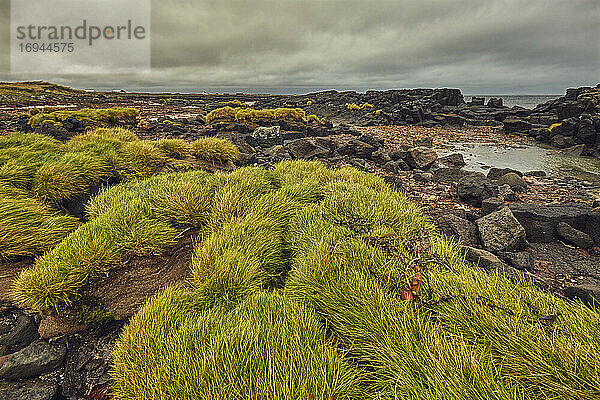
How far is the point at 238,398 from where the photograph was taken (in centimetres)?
184

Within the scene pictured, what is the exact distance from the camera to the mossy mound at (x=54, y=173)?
164 inches

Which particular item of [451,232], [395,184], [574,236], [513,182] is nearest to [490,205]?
[574,236]

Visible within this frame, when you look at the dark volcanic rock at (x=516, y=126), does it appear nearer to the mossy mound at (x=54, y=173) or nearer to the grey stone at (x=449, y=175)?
the grey stone at (x=449, y=175)

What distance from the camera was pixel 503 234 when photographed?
629 centimetres

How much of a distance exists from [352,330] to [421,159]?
14.4 meters

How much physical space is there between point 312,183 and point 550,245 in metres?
5.69

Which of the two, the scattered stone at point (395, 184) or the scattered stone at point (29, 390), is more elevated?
the scattered stone at point (395, 184)

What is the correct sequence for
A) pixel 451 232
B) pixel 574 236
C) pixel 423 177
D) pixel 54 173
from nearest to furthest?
1. pixel 54 173
2. pixel 574 236
3. pixel 451 232
4. pixel 423 177

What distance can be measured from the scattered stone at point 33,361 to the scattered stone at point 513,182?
1397 cm

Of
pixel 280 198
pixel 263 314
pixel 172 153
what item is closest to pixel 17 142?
pixel 172 153

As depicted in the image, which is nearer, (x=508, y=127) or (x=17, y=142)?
(x=17, y=142)

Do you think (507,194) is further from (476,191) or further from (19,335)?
(19,335)

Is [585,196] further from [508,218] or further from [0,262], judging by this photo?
[0,262]

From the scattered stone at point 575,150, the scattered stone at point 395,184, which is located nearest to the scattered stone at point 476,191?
the scattered stone at point 395,184
